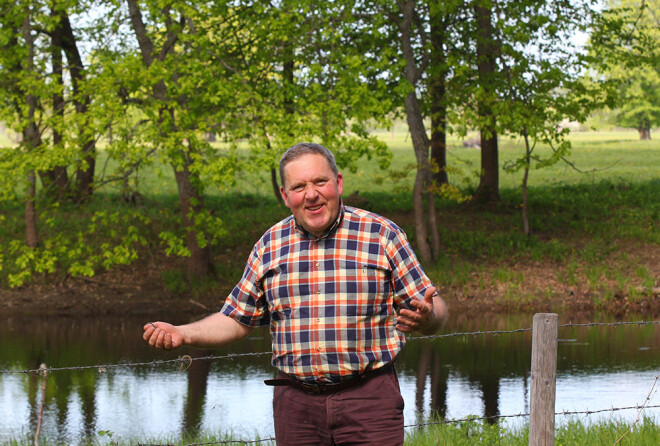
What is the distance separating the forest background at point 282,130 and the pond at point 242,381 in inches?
86.9

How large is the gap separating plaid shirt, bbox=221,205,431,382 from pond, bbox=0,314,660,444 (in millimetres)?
5975

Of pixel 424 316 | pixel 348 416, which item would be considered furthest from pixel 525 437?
pixel 424 316

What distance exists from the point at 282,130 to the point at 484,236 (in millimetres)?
7554

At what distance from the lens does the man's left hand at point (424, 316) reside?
3404mm

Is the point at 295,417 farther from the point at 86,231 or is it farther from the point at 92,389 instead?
the point at 86,231

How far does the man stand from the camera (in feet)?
11.7

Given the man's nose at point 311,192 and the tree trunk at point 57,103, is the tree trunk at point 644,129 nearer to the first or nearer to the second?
the tree trunk at point 57,103

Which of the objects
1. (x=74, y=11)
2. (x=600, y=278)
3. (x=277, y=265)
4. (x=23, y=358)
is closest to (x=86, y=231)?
(x=74, y=11)

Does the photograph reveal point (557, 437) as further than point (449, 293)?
No

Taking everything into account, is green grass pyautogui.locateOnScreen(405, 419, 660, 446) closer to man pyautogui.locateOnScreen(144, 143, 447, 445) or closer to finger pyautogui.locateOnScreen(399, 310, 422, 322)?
man pyautogui.locateOnScreen(144, 143, 447, 445)

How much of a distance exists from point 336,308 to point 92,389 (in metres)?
→ 10.9

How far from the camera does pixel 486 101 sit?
19562mm

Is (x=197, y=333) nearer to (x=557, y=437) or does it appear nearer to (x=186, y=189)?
(x=557, y=437)

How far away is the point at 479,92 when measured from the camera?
19.7 m
